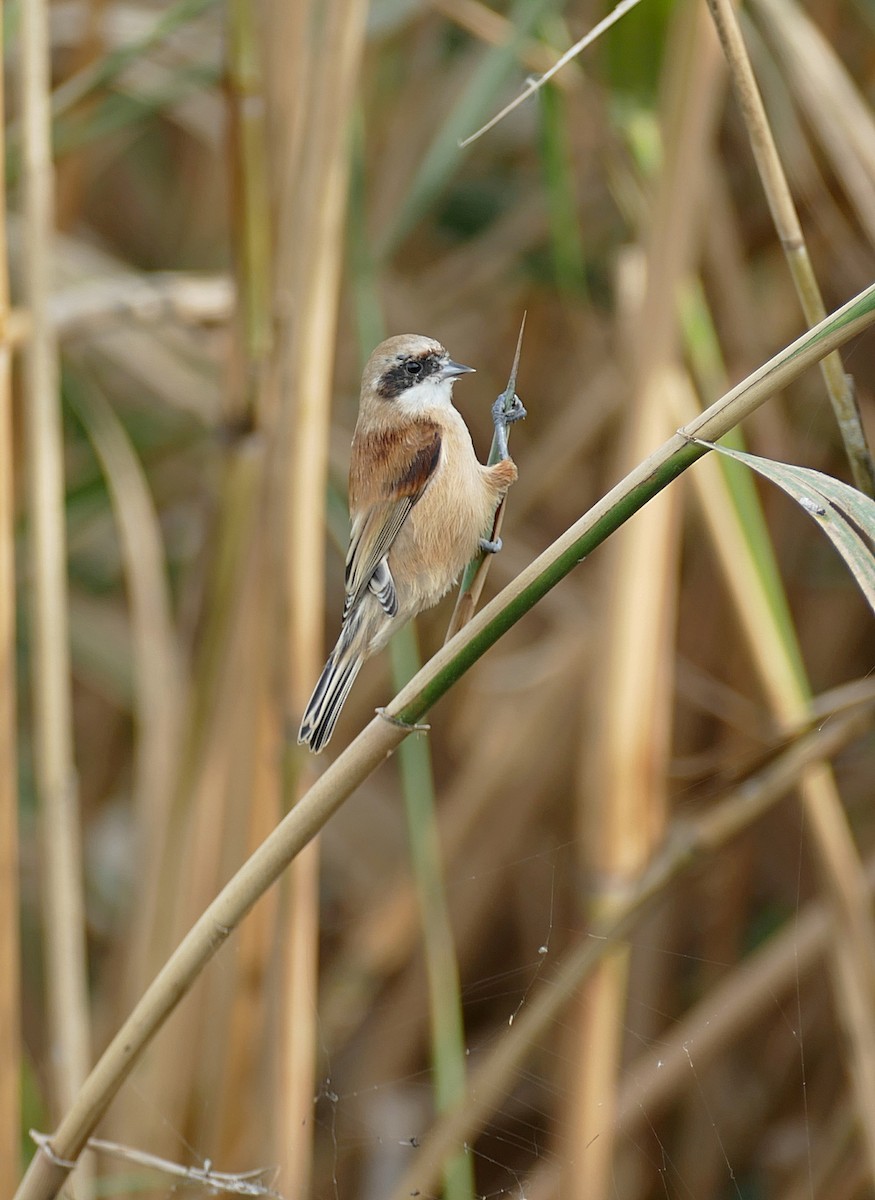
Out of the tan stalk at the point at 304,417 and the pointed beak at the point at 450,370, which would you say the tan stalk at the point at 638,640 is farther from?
the pointed beak at the point at 450,370

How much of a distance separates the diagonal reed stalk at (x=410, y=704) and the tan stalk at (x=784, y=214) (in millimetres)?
245

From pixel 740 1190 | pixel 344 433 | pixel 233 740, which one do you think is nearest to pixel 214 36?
pixel 344 433

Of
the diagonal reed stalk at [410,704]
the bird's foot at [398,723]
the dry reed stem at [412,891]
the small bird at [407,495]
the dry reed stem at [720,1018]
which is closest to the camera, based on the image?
the diagonal reed stalk at [410,704]

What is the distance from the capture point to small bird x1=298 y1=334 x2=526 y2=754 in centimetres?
88

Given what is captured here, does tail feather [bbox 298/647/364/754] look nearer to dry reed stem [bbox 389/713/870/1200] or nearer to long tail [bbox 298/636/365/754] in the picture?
long tail [bbox 298/636/365/754]

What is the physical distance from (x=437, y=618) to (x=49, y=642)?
930mm

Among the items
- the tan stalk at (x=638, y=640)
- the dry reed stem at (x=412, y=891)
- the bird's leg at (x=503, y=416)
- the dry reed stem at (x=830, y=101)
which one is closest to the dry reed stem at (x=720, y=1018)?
the tan stalk at (x=638, y=640)

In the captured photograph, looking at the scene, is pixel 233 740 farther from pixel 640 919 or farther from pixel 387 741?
pixel 387 741

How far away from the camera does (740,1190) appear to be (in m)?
2.03

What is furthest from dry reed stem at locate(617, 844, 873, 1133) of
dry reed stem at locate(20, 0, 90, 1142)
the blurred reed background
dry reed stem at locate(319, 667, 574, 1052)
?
dry reed stem at locate(20, 0, 90, 1142)

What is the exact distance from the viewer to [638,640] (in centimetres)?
134

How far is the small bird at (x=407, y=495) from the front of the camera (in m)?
0.88

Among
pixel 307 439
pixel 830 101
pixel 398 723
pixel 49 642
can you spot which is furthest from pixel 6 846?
pixel 830 101

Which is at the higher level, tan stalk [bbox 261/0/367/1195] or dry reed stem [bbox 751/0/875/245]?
dry reed stem [bbox 751/0/875/245]
